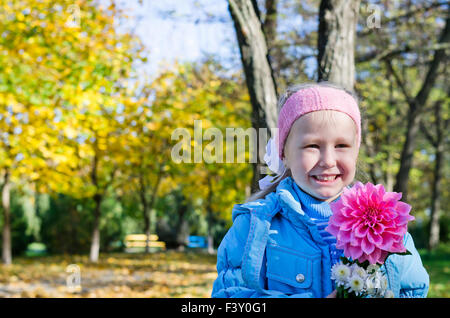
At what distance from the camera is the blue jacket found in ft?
5.42

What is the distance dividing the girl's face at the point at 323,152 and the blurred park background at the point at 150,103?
340mm

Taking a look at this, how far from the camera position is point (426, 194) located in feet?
91.9

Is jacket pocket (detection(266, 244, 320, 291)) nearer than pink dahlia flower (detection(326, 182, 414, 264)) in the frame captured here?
No

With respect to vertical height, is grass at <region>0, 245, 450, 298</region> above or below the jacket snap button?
below

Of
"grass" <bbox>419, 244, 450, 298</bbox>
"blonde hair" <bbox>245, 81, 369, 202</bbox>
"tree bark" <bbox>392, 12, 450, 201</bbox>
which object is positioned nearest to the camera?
"blonde hair" <bbox>245, 81, 369, 202</bbox>

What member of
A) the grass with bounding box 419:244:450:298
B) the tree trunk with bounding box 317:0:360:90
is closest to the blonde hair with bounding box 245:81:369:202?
the tree trunk with bounding box 317:0:360:90

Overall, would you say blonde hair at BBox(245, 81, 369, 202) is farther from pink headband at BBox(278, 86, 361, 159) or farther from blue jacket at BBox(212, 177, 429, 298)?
blue jacket at BBox(212, 177, 429, 298)

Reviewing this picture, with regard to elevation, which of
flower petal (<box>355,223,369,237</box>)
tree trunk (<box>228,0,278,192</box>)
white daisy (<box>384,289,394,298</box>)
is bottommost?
white daisy (<box>384,289,394,298</box>)

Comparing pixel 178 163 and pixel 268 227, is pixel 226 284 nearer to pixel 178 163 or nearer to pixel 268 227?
pixel 268 227

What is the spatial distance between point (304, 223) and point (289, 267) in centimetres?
16

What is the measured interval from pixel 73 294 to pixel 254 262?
7.27m

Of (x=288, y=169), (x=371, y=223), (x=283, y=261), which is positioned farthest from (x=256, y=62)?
(x=371, y=223)

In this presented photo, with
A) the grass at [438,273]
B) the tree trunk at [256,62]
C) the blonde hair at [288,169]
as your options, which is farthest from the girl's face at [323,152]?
the grass at [438,273]
